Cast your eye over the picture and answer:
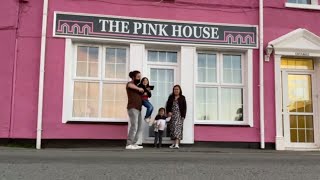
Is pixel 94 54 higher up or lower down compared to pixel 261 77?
higher up

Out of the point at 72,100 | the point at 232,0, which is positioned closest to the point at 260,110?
the point at 232,0

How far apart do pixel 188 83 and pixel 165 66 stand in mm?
867

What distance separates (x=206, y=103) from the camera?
13547 mm

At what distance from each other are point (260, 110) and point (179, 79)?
2.53 m

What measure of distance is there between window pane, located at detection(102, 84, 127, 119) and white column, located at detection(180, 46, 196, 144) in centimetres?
175

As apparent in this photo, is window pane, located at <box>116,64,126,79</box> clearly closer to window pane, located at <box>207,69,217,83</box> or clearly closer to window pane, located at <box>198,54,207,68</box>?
window pane, located at <box>198,54,207,68</box>

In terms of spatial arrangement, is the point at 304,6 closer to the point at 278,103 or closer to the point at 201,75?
the point at 278,103

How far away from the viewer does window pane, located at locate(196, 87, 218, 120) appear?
13461 mm

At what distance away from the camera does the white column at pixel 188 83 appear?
12.9 metres

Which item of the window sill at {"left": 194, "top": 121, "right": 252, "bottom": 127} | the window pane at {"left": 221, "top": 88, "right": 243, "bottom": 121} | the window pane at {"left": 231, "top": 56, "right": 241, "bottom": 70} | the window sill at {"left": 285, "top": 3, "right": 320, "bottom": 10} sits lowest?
the window sill at {"left": 194, "top": 121, "right": 252, "bottom": 127}

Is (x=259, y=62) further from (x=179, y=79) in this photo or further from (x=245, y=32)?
(x=179, y=79)

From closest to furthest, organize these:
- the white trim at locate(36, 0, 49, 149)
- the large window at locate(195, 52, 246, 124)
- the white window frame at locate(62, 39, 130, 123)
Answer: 1. the white trim at locate(36, 0, 49, 149)
2. the white window frame at locate(62, 39, 130, 123)
3. the large window at locate(195, 52, 246, 124)

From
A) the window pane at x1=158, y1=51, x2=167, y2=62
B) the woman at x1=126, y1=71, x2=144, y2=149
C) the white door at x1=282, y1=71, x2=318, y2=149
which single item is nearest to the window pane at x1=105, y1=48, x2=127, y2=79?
Result: the window pane at x1=158, y1=51, x2=167, y2=62

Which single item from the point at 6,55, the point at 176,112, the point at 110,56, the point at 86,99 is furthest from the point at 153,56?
the point at 6,55
